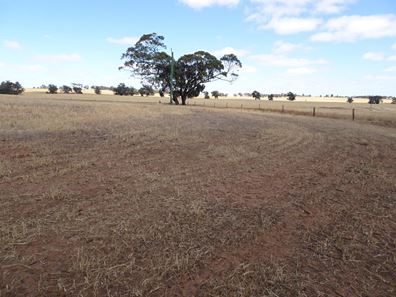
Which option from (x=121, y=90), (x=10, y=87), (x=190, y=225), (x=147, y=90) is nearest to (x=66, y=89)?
(x=121, y=90)

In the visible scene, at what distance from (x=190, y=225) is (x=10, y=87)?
104m

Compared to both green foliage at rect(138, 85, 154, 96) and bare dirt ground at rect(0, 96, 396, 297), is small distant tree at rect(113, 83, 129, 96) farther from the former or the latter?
bare dirt ground at rect(0, 96, 396, 297)

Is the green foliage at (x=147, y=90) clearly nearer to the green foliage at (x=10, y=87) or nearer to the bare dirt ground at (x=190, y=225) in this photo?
the green foliage at (x=10, y=87)

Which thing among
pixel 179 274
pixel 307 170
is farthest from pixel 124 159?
pixel 179 274

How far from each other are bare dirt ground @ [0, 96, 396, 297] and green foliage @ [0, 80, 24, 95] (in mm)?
95736

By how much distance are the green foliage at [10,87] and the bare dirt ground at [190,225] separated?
9574cm

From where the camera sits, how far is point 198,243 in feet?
16.6

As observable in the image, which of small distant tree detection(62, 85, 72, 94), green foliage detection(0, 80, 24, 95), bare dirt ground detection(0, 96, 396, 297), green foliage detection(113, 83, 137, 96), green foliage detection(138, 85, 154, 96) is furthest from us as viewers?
small distant tree detection(62, 85, 72, 94)

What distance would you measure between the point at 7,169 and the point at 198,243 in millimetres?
5431

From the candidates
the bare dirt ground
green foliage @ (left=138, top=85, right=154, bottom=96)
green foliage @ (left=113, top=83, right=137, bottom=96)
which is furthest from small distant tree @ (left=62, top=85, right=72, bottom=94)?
the bare dirt ground

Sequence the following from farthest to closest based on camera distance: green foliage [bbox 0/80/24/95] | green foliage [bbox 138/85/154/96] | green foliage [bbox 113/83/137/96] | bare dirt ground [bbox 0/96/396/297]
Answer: green foliage [bbox 113/83/137/96] → green foliage [bbox 0/80/24/95] → green foliage [bbox 138/85/154/96] → bare dirt ground [bbox 0/96/396/297]

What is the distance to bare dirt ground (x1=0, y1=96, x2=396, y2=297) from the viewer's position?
4180 mm

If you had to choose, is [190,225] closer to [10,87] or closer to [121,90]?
[10,87]

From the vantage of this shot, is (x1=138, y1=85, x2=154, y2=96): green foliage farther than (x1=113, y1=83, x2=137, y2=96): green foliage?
No
